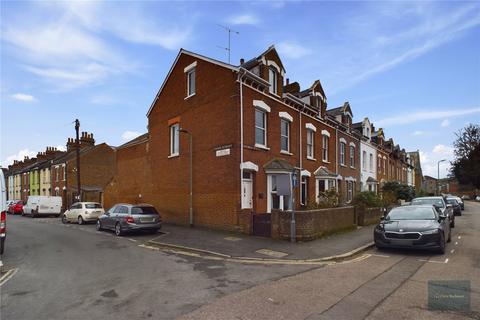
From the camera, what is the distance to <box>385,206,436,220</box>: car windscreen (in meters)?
12.1

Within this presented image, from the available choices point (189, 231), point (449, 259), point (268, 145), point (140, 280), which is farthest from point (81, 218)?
point (449, 259)

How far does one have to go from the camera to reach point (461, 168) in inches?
2415

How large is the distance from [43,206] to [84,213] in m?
12.1

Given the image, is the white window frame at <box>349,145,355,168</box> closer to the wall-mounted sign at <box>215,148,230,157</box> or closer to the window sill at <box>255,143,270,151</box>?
the window sill at <box>255,143,270,151</box>

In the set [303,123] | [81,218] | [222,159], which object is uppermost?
[303,123]

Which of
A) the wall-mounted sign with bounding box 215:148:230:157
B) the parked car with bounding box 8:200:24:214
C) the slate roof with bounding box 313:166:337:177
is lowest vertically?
the parked car with bounding box 8:200:24:214

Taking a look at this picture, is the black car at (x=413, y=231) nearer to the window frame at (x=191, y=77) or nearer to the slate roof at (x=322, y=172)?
the slate roof at (x=322, y=172)

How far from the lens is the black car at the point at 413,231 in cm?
1070

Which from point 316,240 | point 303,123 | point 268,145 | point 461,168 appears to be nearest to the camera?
point 316,240

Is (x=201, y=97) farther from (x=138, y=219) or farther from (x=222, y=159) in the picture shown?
(x=138, y=219)

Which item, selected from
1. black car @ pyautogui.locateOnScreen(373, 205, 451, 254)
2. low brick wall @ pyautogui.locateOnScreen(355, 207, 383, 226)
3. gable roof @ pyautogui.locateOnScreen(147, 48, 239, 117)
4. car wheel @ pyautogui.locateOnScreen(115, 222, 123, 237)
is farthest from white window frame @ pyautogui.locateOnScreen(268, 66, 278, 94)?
car wheel @ pyautogui.locateOnScreen(115, 222, 123, 237)

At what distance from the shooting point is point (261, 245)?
12812 mm

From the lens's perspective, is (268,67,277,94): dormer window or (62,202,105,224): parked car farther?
(62,202,105,224): parked car

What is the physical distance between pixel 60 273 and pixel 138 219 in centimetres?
764
